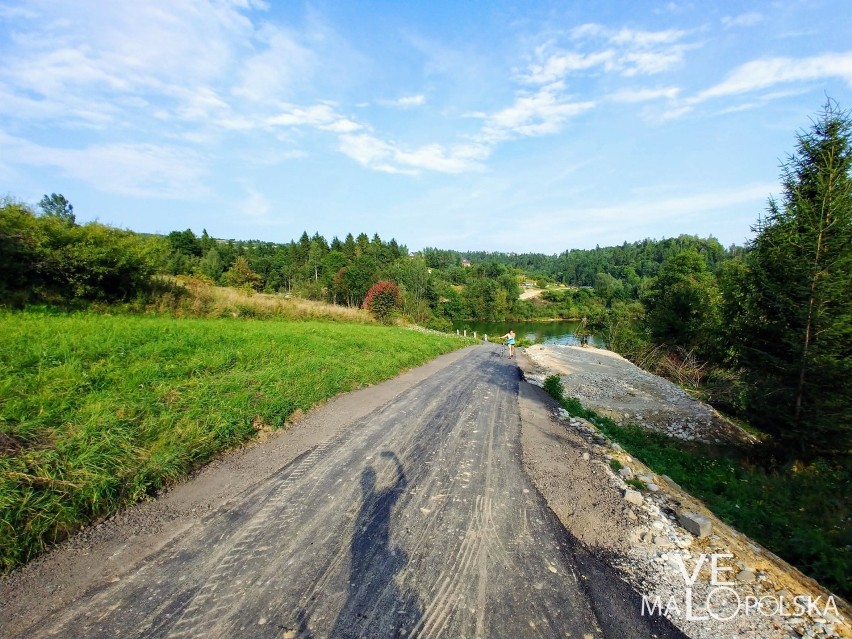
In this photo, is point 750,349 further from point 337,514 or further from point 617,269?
point 617,269

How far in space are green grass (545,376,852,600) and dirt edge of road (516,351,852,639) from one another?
73 cm

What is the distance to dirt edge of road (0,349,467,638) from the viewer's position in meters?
2.89

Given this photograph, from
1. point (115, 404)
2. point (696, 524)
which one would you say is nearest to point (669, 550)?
point (696, 524)

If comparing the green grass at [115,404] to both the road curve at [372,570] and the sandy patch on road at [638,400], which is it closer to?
the road curve at [372,570]

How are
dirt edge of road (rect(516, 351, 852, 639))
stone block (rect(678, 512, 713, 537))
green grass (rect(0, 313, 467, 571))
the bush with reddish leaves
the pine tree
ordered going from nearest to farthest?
dirt edge of road (rect(516, 351, 852, 639)), green grass (rect(0, 313, 467, 571)), stone block (rect(678, 512, 713, 537)), the pine tree, the bush with reddish leaves

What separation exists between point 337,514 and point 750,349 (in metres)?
11.0

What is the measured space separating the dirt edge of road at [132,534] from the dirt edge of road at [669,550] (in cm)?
407

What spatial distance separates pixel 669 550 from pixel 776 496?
4.59m

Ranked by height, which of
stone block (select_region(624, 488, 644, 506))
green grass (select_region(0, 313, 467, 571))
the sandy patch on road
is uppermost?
green grass (select_region(0, 313, 467, 571))

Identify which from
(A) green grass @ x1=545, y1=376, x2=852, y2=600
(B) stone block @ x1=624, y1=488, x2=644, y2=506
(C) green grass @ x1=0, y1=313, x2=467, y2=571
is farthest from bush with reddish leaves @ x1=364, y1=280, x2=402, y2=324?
(B) stone block @ x1=624, y1=488, x2=644, y2=506

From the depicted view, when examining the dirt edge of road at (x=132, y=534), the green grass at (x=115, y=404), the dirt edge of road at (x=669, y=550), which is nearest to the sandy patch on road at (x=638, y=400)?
the dirt edge of road at (x=669, y=550)

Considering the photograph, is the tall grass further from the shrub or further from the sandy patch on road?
the shrub

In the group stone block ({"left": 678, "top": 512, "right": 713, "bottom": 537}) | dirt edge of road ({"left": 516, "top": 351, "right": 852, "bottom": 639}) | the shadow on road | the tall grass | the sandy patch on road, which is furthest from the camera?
the tall grass

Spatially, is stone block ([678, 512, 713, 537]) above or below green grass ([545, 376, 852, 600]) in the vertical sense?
above
